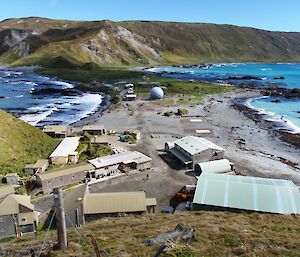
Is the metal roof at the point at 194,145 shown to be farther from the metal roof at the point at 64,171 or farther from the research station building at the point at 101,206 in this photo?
the research station building at the point at 101,206

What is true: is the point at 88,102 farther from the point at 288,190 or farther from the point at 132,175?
the point at 288,190

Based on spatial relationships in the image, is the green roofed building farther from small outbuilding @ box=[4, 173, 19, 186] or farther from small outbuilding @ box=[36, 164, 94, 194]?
small outbuilding @ box=[4, 173, 19, 186]

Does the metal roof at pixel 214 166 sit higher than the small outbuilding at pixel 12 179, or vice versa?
the small outbuilding at pixel 12 179

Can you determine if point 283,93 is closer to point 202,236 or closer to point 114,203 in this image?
point 114,203

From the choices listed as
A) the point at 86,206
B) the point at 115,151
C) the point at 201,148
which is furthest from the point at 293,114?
the point at 86,206

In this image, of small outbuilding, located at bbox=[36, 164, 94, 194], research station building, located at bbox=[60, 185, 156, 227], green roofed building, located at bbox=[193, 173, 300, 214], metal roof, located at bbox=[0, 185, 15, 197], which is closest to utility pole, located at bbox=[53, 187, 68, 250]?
research station building, located at bbox=[60, 185, 156, 227]


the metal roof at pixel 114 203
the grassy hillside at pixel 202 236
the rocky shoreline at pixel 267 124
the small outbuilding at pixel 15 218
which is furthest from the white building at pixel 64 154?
the rocky shoreline at pixel 267 124
